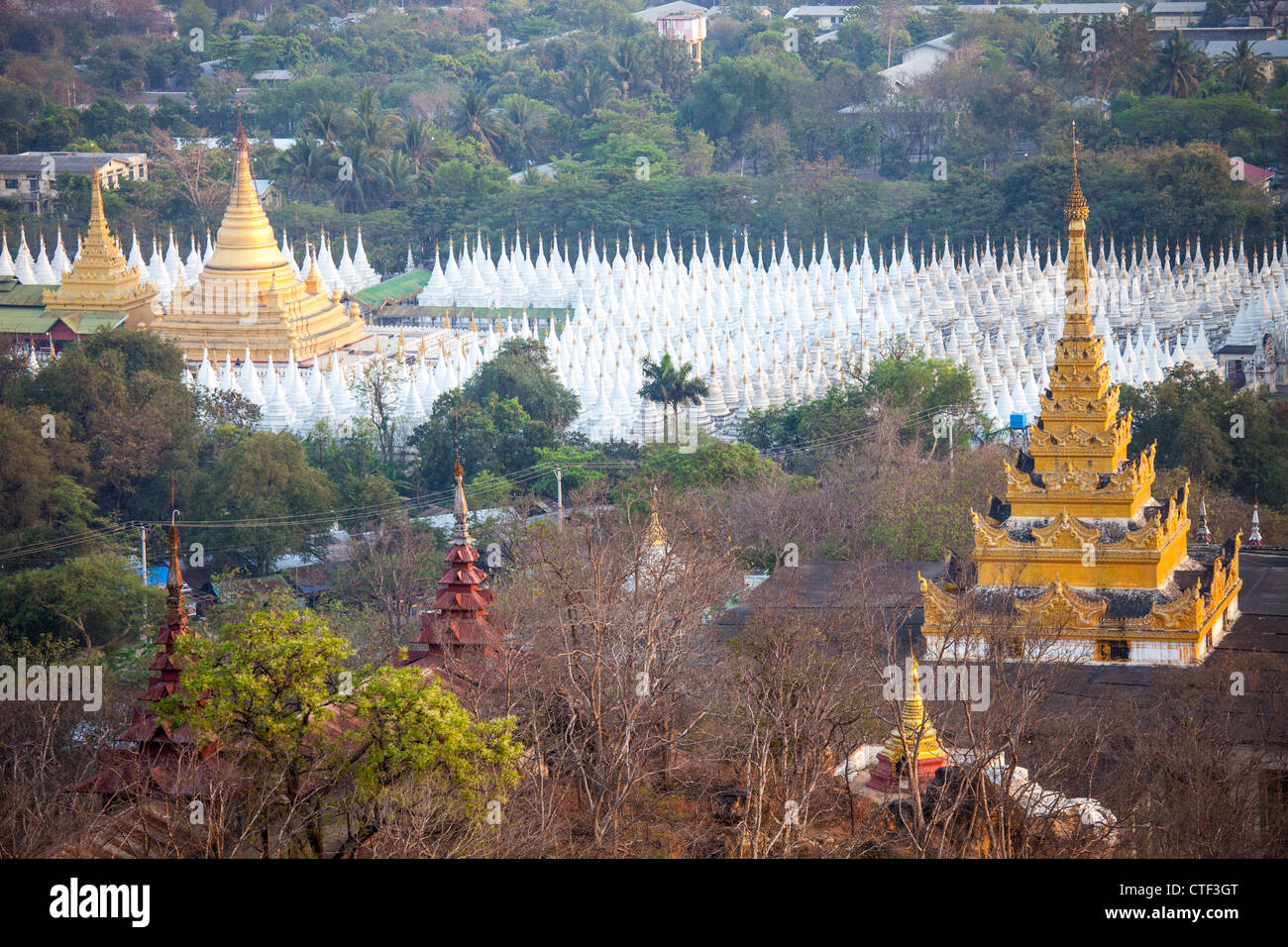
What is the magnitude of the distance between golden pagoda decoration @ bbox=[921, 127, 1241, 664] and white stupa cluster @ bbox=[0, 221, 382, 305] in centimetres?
4328

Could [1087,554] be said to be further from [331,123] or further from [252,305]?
[331,123]

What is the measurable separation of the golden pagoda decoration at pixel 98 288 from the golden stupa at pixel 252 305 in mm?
1391

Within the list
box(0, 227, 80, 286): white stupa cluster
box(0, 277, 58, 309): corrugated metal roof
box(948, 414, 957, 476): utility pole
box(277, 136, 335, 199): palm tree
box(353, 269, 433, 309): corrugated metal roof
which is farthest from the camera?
box(277, 136, 335, 199): palm tree

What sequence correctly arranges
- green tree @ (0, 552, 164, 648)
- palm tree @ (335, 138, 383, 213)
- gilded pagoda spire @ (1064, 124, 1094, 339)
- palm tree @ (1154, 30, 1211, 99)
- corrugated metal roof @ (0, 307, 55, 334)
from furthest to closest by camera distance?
1. palm tree @ (1154, 30, 1211, 99)
2. palm tree @ (335, 138, 383, 213)
3. corrugated metal roof @ (0, 307, 55, 334)
4. green tree @ (0, 552, 164, 648)
5. gilded pagoda spire @ (1064, 124, 1094, 339)

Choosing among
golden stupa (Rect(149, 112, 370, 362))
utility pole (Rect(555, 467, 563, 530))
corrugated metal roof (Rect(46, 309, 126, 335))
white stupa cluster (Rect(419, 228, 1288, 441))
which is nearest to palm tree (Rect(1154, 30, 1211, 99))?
white stupa cluster (Rect(419, 228, 1288, 441))

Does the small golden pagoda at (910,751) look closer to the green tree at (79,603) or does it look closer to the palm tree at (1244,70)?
the green tree at (79,603)

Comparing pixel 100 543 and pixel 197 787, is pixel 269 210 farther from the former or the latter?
pixel 197 787

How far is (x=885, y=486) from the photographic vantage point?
146ft

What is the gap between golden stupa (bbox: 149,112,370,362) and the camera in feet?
222

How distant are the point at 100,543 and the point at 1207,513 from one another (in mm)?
21726

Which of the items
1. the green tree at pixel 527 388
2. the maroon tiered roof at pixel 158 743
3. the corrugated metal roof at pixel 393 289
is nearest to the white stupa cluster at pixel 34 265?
the corrugated metal roof at pixel 393 289

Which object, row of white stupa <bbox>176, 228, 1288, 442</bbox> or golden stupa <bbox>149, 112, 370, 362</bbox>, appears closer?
row of white stupa <bbox>176, 228, 1288, 442</bbox>

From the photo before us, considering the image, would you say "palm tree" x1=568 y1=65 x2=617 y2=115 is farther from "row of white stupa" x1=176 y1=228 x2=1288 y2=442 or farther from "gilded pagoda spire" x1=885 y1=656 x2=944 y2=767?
"gilded pagoda spire" x1=885 y1=656 x2=944 y2=767

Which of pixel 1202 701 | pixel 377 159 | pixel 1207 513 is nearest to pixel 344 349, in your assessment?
pixel 377 159
